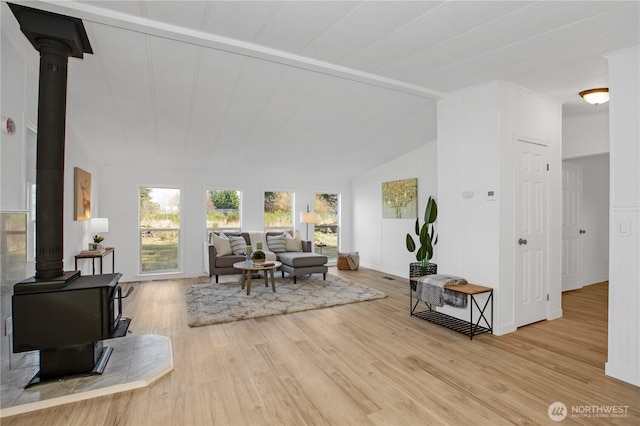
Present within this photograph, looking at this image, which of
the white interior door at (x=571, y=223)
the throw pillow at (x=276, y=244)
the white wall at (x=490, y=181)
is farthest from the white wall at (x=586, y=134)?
the throw pillow at (x=276, y=244)

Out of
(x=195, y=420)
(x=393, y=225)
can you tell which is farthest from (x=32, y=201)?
(x=393, y=225)

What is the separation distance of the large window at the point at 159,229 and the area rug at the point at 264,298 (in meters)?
1.19

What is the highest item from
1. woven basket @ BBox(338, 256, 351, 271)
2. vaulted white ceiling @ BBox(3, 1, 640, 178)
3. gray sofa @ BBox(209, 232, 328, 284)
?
vaulted white ceiling @ BBox(3, 1, 640, 178)

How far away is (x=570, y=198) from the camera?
17.1ft

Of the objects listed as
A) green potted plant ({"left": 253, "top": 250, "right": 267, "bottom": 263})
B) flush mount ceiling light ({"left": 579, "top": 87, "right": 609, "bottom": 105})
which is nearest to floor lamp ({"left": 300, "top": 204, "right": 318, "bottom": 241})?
green potted plant ({"left": 253, "top": 250, "right": 267, "bottom": 263})

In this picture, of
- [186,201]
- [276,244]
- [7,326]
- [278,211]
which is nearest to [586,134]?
[276,244]

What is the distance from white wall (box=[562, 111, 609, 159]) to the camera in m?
4.27

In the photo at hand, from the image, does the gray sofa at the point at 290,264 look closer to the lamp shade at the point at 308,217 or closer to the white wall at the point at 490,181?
the lamp shade at the point at 308,217

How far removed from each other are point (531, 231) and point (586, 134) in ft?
6.61

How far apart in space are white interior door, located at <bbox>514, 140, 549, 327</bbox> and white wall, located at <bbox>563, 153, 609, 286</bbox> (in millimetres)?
2320

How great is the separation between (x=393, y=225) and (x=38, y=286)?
556cm

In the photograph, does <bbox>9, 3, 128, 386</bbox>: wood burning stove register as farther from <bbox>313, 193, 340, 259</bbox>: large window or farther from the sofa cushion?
<bbox>313, 193, 340, 259</bbox>: large window

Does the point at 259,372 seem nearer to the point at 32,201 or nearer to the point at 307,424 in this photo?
the point at 307,424

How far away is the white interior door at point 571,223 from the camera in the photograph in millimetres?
5113
